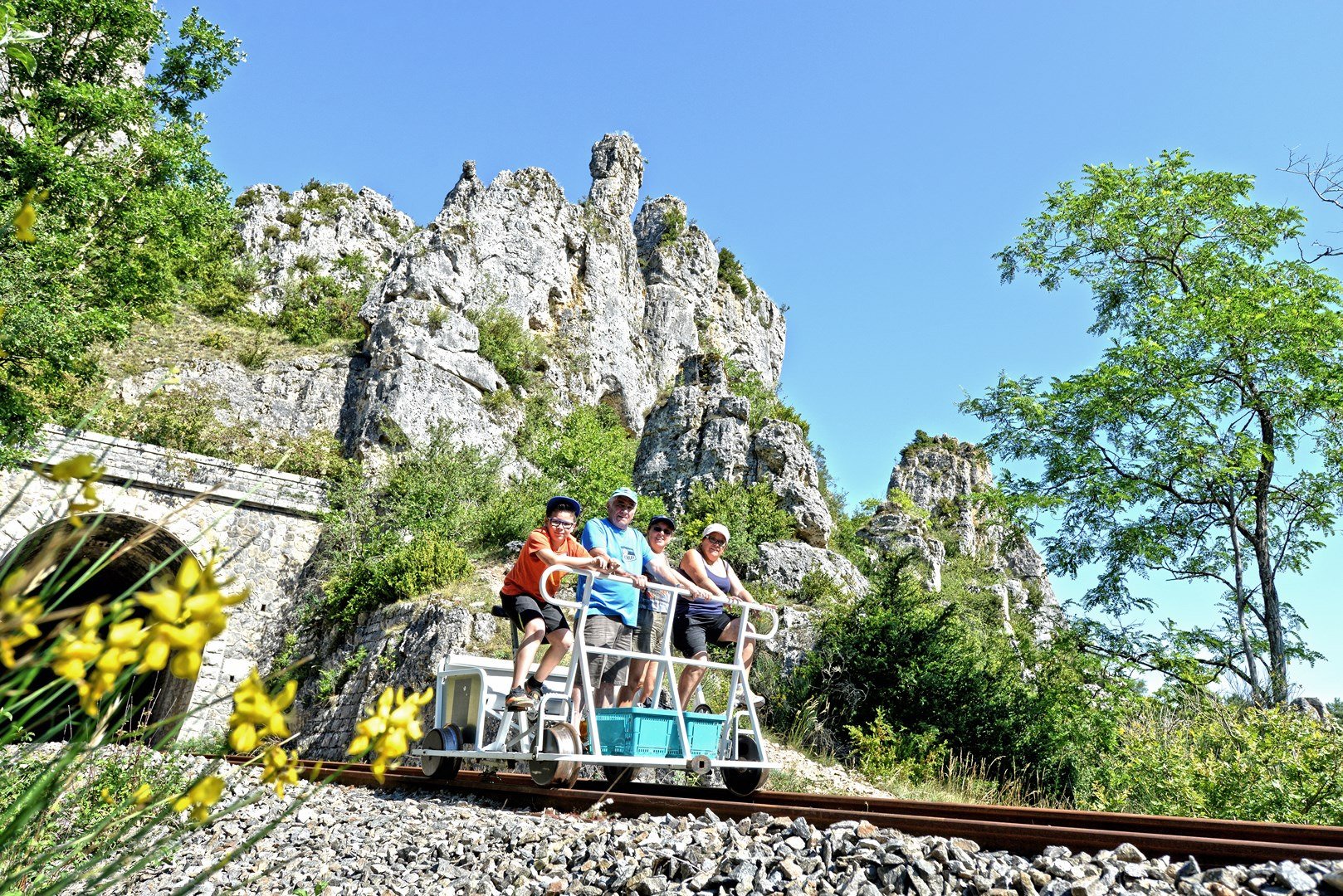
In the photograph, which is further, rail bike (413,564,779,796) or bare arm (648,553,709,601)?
bare arm (648,553,709,601)

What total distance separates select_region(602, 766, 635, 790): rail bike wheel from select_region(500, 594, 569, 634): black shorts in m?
1.15

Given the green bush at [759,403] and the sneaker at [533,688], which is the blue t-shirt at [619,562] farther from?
the green bush at [759,403]

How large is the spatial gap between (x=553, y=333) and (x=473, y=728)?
82.4ft

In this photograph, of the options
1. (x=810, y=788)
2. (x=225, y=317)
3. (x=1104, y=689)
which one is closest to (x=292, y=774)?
(x=810, y=788)

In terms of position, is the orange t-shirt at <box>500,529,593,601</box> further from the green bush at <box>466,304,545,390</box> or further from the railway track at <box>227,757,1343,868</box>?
the green bush at <box>466,304,545,390</box>

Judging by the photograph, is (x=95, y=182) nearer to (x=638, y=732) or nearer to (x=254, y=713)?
(x=638, y=732)

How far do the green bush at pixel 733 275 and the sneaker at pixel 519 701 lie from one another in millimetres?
45334

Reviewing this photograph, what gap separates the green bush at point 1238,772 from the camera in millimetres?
6773

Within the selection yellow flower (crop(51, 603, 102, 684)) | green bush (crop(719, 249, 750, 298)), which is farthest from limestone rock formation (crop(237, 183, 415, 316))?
yellow flower (crop(51, 603, 102, 684))

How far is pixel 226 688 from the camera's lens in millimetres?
15273

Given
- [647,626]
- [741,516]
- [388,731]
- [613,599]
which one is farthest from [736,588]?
[741,516]

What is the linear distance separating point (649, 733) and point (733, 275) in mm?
46983

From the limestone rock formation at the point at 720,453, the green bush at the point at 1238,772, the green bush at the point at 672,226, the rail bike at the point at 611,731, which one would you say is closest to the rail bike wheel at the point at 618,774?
the rail bike at the point at 611,731

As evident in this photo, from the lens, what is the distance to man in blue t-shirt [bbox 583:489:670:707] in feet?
20.7
